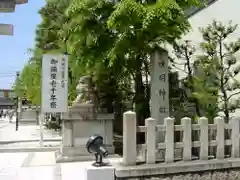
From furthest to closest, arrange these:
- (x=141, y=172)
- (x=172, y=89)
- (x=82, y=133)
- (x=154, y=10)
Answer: (x=172, y=89) → (x=82, y=133) → (x=154, y=10) → (x=141, y=172)

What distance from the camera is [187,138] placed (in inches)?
285

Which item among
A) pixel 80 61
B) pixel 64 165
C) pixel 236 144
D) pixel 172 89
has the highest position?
pixel 80 61

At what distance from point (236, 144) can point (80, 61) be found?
5.10m

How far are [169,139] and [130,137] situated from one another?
816 mm

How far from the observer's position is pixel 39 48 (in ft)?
73.5

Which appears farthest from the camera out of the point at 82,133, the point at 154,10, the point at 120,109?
the point at 120,109

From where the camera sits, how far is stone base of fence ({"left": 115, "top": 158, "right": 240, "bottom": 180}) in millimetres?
6641

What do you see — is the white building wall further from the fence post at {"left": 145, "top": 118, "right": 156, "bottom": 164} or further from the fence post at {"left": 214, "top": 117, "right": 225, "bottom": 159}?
the fence post at {"left": 145, "top": 118, "right": 156, "bottom": 164}

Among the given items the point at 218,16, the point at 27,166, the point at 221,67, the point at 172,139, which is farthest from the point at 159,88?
the point at 218,16

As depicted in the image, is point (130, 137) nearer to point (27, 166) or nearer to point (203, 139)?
point (203, 139)

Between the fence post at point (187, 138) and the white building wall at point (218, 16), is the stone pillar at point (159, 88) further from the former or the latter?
the white building wall at point (218, 16)

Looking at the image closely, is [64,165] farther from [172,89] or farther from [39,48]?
[39,48]

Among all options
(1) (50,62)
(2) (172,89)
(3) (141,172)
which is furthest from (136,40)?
(3) (141,172)

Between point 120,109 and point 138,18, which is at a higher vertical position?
point 138,18
